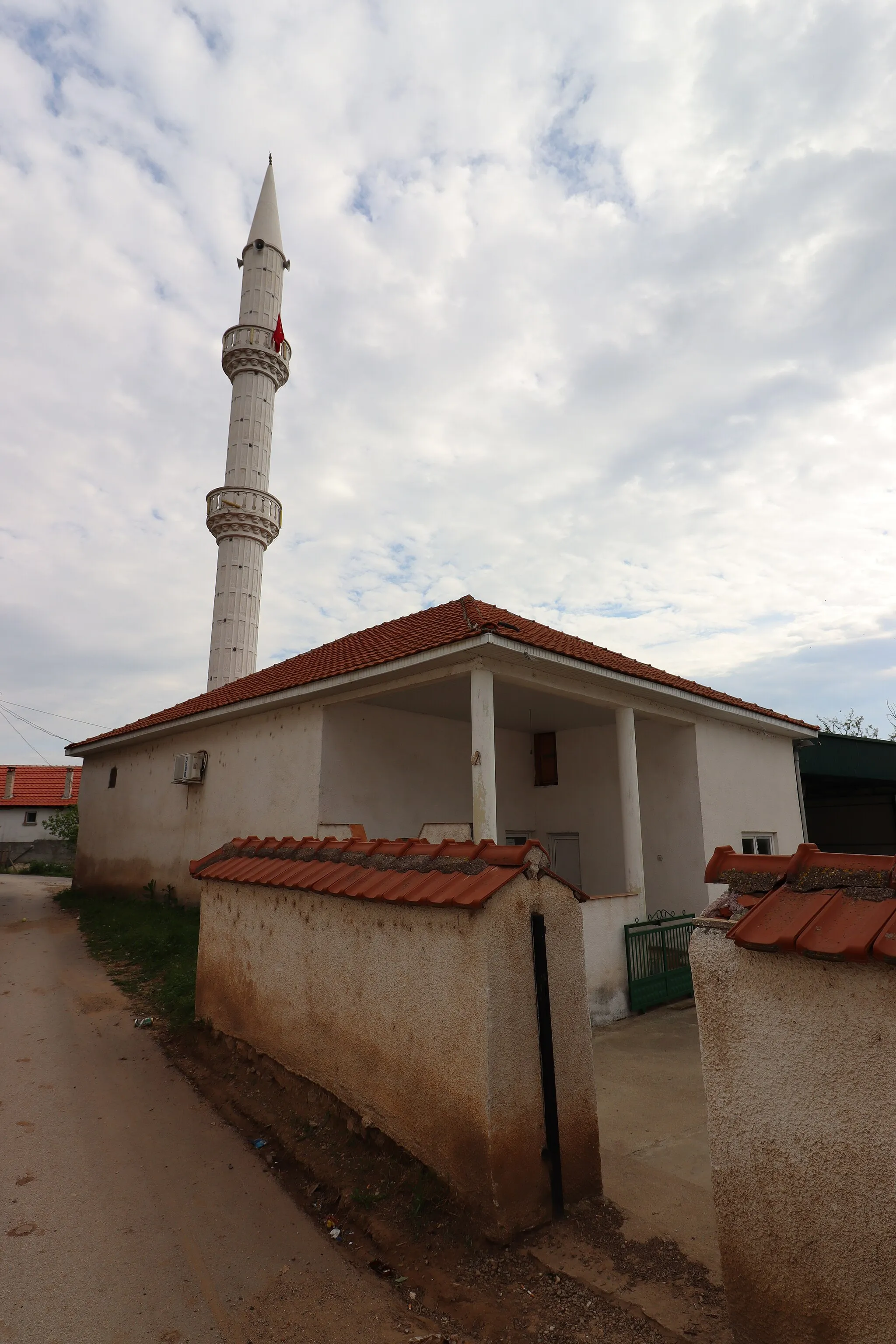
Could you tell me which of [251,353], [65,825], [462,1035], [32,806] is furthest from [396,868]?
[32,806]

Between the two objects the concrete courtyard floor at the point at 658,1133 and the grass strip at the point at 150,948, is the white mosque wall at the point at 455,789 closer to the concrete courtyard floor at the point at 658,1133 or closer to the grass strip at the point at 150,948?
the grass strip at the point at 150,948

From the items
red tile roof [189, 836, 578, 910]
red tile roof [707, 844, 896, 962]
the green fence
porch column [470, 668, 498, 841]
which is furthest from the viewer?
the green fence

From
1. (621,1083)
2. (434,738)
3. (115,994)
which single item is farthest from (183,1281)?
A: (434,738)

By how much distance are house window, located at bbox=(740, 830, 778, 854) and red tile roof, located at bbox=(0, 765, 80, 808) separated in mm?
32513

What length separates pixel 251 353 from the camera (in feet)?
77.9

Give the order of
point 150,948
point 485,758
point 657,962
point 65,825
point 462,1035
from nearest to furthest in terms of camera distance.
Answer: point 462,1035 → point 485,758 → point 657,962 → point 150,948 → point 65,825

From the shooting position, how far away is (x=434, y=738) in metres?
12.1

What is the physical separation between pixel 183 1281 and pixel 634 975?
660 centimetres

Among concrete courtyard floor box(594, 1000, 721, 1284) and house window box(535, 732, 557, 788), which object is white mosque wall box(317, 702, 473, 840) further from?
concrete courtyard floor box(594, 1000, 721, 1284)

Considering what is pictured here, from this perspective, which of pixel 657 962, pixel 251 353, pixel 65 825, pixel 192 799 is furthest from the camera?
pixel 65 825

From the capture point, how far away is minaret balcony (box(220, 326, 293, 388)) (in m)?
23.8

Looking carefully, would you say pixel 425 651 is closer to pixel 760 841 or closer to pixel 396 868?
pixel 396 868

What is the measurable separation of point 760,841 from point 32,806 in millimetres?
34920

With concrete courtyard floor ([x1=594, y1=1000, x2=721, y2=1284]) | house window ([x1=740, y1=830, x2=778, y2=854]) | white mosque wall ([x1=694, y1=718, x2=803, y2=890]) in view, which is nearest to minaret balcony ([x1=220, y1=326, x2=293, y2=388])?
white mosque wall ([x1=694, y1=718, x2=803, y2=890])
